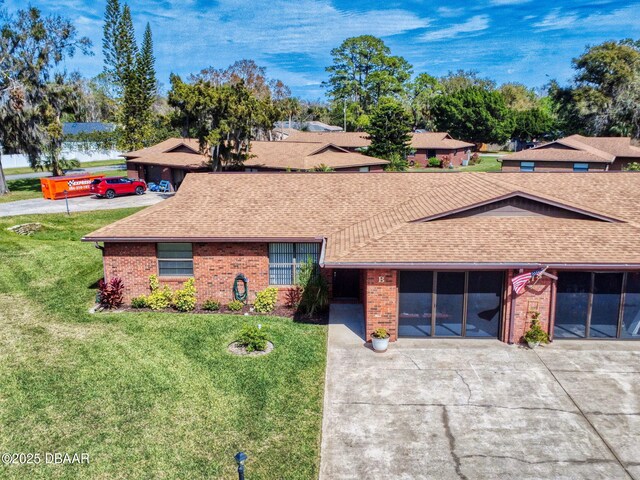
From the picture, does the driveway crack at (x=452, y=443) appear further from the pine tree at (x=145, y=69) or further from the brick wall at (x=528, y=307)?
the pine tree at (x=145, y=69)

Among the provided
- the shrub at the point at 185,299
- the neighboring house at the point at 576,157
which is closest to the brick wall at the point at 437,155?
the neighboring house at the point at 576,157

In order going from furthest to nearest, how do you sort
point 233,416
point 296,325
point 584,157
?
1. point 584,157
2. point 296,325
3. point 233,416

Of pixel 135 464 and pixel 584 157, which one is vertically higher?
pixel 584 157

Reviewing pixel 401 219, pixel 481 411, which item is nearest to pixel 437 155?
pixel 401 219

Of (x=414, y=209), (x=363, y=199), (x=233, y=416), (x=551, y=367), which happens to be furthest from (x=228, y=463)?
(x=363, y=199)

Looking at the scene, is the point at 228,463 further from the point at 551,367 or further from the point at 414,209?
the point at 414,209

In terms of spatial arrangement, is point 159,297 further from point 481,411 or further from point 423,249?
point 481,411

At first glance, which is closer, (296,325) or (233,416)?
(233,416)
